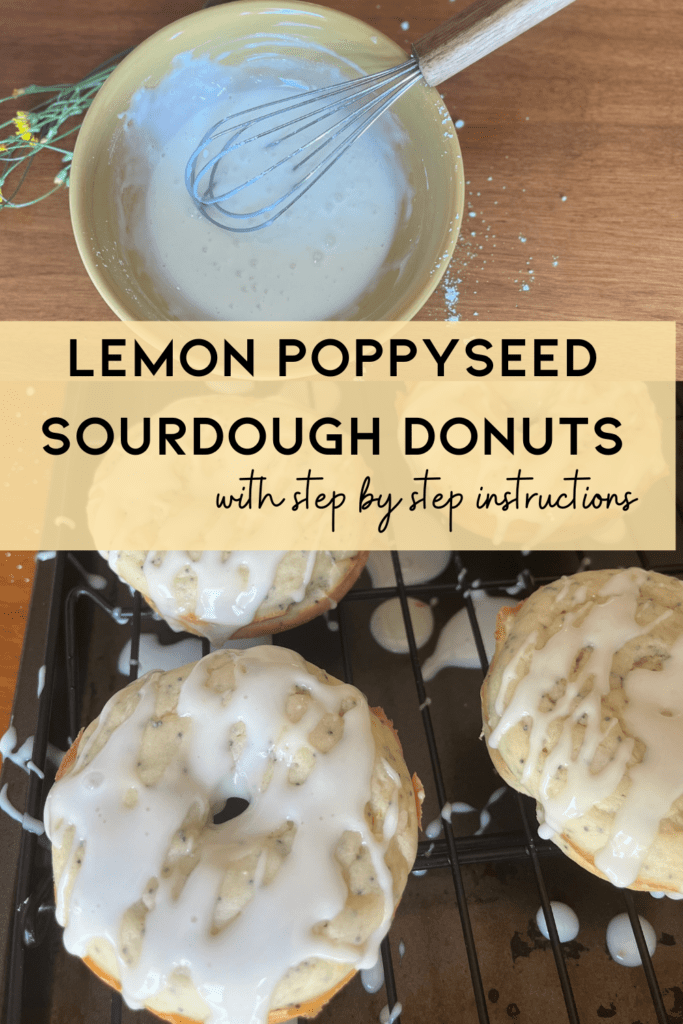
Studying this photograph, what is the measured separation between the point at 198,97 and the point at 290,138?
115mm

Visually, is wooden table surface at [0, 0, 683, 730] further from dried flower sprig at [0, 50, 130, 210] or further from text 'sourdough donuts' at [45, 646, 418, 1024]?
text 'sourdough donuts' at [45, 646, 418, 1024]

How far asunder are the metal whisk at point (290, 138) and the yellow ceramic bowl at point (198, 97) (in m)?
0.03

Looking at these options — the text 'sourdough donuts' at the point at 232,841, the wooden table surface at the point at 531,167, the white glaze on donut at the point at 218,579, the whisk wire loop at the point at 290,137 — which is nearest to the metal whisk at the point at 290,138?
the whisk wire loop at the point at 290,137

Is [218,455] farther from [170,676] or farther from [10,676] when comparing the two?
[10,676]

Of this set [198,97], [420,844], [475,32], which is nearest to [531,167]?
[475,32]

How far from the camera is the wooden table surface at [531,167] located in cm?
91

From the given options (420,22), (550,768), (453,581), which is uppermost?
(420,22)

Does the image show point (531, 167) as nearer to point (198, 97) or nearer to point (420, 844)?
point (198, 97)

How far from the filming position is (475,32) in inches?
29.1

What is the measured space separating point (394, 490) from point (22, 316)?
53 centimetres

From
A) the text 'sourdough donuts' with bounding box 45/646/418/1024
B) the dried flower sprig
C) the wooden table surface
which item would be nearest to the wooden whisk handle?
the wooden table surface

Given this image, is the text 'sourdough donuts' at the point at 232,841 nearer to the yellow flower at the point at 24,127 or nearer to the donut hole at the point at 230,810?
the donut hole at the point at 230,810

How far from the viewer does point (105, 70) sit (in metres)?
0.92

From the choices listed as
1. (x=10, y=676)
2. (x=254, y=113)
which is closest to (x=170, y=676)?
(x=10, y=676)
